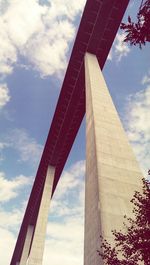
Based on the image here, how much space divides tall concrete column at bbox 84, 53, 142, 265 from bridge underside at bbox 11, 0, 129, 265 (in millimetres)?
9576

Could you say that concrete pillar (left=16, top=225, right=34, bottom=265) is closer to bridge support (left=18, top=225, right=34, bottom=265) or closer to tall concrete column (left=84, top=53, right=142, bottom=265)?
bridge support (left=18, top=225, right=34, bottom=265)

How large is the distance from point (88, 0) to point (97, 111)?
11.9m

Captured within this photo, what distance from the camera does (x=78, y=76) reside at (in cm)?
2952

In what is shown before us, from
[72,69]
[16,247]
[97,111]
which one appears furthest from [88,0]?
[16,247]

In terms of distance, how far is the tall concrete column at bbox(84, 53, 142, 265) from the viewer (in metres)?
11.9

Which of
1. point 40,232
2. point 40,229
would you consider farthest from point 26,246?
point 40,232

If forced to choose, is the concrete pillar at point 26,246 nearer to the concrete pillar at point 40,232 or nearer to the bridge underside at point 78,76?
the bridge underside at point 78,76

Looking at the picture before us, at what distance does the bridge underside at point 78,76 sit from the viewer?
997 inches

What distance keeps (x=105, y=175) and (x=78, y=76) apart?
17.9 metres

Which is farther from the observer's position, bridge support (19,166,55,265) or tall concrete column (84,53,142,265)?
bridge support (19,166,55,265)

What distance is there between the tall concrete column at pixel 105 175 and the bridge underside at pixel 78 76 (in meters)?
9.58

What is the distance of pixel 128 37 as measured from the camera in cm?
632

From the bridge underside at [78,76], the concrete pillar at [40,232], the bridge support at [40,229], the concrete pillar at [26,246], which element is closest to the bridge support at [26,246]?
the concrete pillar at [26,246]

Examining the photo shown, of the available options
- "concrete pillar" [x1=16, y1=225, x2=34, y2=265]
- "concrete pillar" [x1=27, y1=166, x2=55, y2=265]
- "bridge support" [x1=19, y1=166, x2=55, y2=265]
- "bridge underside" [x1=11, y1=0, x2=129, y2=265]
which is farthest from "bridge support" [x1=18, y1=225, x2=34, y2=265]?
"concrete pillar" [x1=27, y1=166, x2=55, y2=265]
